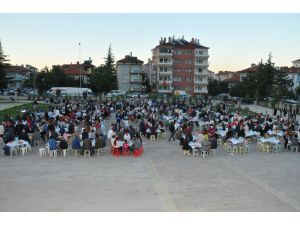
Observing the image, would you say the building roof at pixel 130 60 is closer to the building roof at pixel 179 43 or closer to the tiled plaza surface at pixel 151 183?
the building roof at pixel 179 43

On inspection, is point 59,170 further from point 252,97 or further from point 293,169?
point 252,97

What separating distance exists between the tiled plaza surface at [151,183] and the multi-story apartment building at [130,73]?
262 feet

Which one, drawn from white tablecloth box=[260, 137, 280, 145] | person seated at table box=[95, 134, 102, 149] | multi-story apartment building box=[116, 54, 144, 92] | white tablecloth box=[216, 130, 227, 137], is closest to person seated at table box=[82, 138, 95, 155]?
person seated at table box=[95, 134, 102, 149]

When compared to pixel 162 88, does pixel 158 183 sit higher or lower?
lower

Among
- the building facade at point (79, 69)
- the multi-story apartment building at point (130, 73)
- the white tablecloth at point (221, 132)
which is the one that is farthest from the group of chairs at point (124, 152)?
the building facade at point (79, 69)

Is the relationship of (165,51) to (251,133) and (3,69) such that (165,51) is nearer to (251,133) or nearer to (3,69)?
(3,69)

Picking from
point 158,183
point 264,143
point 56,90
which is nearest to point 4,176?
point 158,183

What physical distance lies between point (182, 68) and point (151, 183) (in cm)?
7672

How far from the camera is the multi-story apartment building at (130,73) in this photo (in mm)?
97938

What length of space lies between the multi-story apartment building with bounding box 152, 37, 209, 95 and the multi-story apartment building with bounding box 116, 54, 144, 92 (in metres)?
10.4

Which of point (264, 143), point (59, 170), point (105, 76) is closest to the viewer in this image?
point (59, 170)

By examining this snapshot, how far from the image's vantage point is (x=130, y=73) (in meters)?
97.9

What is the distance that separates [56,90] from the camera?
7269 cm

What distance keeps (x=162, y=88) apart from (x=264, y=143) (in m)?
68.8
